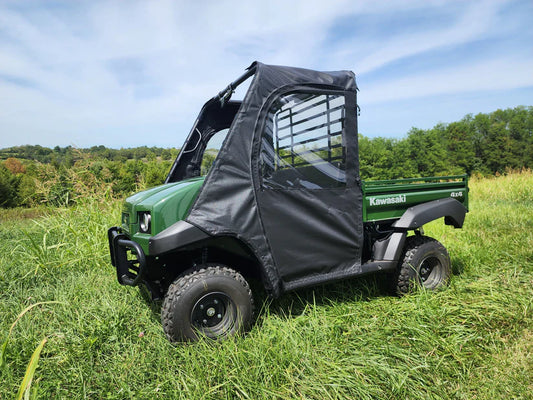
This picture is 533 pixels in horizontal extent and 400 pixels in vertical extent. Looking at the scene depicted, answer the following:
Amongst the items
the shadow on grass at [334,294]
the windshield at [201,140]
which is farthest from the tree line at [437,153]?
the shadow on grass at [334,294]

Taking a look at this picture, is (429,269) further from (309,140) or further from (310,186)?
(309,140)

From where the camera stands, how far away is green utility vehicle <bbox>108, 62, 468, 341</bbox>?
251 cm

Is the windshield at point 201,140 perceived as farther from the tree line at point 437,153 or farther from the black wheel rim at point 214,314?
the tree line at point 437,153

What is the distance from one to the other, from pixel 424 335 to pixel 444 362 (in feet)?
0.92

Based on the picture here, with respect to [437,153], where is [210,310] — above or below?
below

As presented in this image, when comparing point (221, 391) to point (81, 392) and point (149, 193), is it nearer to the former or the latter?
point (81, 392)

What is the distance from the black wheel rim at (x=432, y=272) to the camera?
11.9ft

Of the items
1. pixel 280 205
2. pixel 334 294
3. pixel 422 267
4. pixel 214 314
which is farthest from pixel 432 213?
pixel 214 314

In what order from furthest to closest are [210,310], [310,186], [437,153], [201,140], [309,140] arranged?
[437,153]
[201,140]
[309,140]
[310,186]
[210,310]

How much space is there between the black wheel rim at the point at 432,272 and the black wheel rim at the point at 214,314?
210 cm

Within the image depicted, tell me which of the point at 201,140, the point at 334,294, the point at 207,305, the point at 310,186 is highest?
the point at 201,140

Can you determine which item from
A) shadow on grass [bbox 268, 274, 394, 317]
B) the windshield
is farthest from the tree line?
shadow on grass [bbox 268, 274, 394, 317]

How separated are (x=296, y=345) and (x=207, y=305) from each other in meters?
0.69

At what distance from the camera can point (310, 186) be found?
2916 mm
